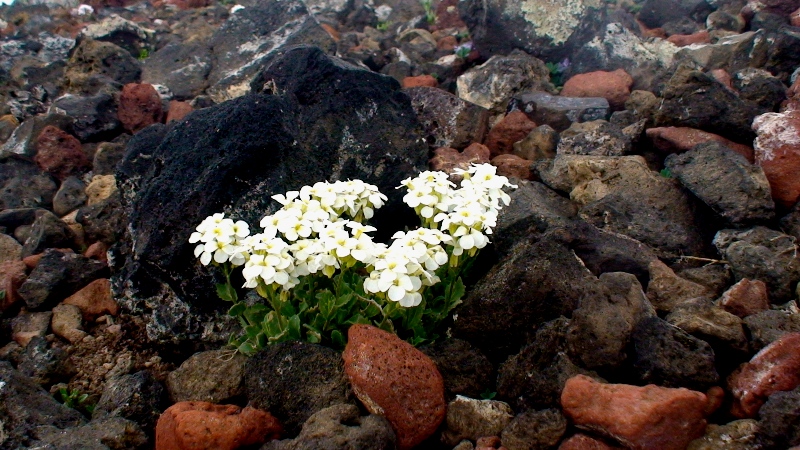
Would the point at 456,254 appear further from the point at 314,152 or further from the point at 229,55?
the point at 229,55

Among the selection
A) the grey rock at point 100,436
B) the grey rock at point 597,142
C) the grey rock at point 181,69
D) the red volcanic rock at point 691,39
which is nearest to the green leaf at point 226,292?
the grey rock at point 100,436

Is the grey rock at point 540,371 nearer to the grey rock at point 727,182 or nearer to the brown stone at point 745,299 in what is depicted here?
the brown stone at point 745,299

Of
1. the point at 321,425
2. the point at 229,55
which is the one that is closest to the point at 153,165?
the point at 321,425

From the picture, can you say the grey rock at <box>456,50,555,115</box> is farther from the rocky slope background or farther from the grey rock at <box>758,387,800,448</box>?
the grey rock at <box>758,387,800,448</box>

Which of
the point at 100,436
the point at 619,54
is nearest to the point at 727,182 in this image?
the point at 619,54

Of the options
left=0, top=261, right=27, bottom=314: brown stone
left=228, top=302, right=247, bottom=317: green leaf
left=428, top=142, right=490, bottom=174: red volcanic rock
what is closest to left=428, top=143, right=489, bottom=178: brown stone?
left=428, top=142, right=490, bottom=174: red volcanic rock
